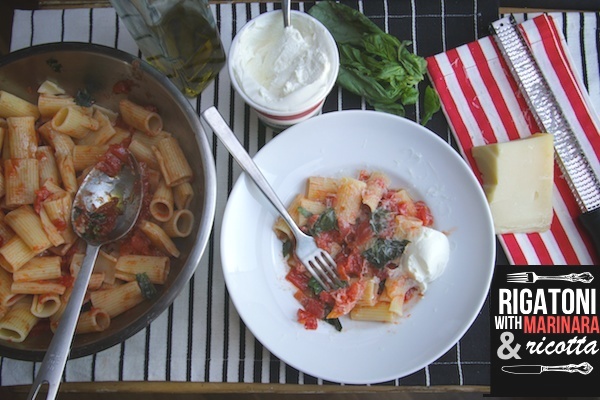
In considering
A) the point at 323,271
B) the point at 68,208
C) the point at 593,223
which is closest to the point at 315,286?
the point at 323,271

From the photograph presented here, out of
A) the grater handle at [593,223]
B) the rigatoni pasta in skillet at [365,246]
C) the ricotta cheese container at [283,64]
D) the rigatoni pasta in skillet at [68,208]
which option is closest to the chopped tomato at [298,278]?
the rigatoni pasta in skillet at [365,246]

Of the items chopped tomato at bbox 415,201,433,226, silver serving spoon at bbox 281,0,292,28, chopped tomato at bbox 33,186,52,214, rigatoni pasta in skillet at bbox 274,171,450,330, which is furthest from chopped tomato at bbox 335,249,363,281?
chopped tomato at bbox 33,186,52,214

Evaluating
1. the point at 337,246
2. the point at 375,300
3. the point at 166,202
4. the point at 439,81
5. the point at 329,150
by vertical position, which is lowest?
the point at 375,300

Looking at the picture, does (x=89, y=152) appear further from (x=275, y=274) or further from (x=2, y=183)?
(x=275, y=274)

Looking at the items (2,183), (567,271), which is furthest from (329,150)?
(2,183)

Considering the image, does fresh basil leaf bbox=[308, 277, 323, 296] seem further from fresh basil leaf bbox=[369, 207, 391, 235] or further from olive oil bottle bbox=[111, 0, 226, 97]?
olive oil bottle bbox=[111, 0, 226, 97]

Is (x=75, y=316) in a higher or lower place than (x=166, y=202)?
lower

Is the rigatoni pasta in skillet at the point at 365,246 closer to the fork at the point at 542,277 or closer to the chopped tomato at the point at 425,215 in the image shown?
the chopped tomato at the point at 425,215
